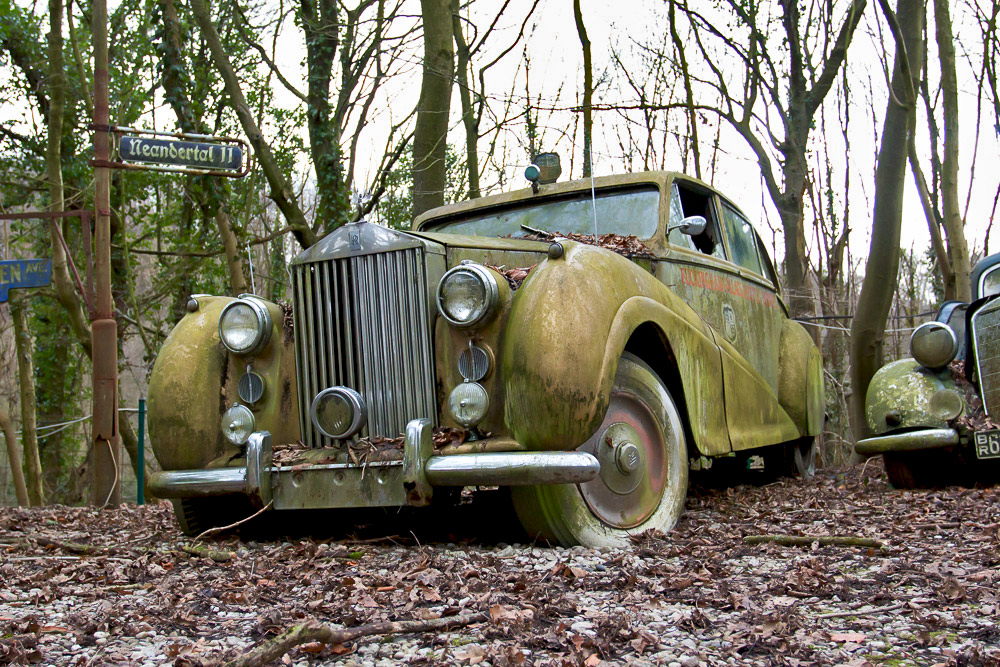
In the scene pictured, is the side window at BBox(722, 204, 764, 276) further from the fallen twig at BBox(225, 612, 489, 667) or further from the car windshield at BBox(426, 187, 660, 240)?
the fallen twig at BBox(225, 612, 489, 667)

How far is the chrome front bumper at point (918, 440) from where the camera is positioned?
5598 mm

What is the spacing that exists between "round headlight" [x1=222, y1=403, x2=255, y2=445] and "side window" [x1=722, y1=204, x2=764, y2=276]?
3805mm

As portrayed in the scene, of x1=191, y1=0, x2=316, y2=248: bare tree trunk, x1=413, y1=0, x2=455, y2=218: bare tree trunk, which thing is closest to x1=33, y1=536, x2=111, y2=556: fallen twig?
x1=413, y1=0, x2=455, y2=218: bare tree trunk

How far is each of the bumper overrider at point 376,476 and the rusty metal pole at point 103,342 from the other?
322 centimetres

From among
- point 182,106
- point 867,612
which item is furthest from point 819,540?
point 182,106

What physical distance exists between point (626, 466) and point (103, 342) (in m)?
Answer: 4.95

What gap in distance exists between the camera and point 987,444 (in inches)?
217

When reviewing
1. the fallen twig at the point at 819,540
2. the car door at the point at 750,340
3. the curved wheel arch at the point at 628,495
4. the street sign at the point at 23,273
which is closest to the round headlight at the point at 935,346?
the car door at the point at 750,340

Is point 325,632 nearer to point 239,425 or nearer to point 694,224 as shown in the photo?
point 239,425

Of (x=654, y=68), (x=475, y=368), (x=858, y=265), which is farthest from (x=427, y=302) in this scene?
(x=858, y=265)

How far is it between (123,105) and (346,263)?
11.7m

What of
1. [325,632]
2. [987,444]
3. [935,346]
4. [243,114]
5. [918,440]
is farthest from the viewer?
[243,114]

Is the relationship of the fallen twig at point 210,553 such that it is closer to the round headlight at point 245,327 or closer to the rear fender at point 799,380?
the round headlight at point 245,327

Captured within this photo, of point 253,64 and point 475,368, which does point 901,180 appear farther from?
point 253,64
